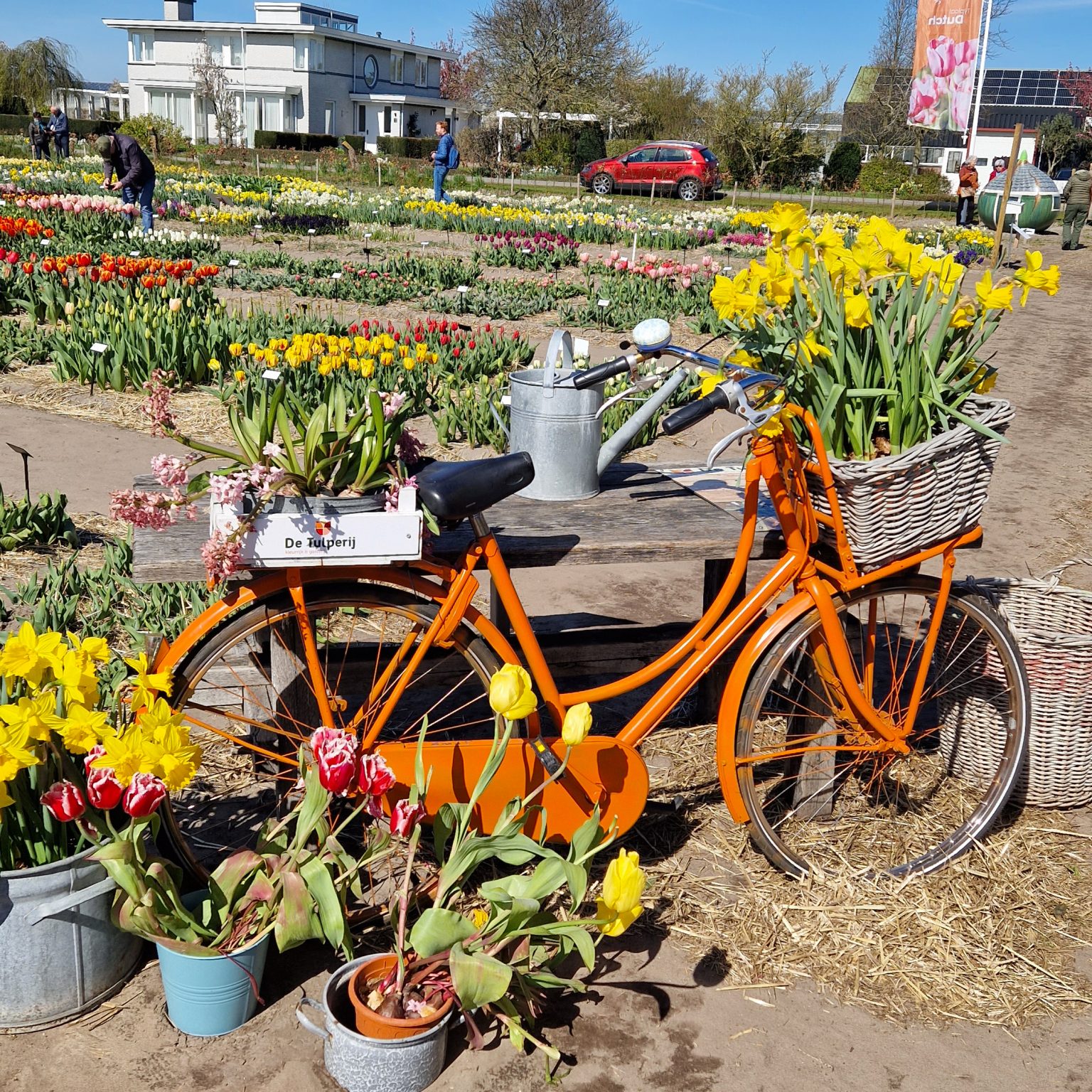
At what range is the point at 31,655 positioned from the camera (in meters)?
2.14

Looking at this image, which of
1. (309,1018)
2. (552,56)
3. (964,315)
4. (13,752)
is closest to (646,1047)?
(309,1018)

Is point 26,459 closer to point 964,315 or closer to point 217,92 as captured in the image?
point 964,315

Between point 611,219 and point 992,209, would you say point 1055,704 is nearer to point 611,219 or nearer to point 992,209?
point 611,219

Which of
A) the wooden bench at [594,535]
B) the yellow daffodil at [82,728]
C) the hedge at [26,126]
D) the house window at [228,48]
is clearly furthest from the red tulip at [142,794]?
the house window at [228,48]

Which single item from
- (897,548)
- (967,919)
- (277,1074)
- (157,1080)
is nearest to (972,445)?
(897,548)

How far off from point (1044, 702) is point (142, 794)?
2338mm

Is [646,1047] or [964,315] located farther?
[964,315]

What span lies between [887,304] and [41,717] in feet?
6.62

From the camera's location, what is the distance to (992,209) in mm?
21766

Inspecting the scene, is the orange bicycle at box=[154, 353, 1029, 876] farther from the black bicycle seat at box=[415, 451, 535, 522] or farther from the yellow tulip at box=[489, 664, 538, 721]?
the yellow tulip at box=[489, 664, 538, 721]

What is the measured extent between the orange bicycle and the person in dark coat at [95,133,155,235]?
1175 cm

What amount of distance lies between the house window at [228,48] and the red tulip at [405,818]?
197 feet

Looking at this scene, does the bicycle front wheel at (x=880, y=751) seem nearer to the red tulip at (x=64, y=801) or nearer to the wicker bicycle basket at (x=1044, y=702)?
the wicker bicycle basket at (x=1044, y=702)

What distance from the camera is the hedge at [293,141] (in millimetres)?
44719
